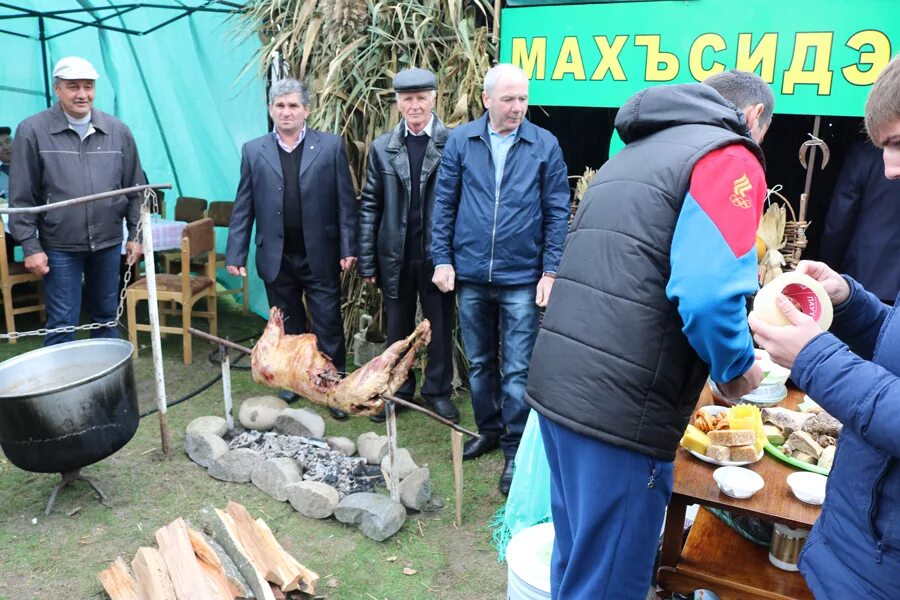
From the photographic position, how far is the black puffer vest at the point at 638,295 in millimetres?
2006

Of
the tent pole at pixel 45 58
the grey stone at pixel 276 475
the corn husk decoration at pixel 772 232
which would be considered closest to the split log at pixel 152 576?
the grey stone at pixel 276 475

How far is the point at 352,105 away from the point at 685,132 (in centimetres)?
398

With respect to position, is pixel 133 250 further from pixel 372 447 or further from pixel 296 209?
pixel 372 447

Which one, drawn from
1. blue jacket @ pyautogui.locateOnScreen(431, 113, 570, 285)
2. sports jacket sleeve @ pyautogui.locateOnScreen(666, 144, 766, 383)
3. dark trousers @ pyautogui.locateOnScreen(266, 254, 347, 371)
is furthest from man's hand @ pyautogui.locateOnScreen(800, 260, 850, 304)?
dark trousers @ pyautogui.locateOnScreen(266, 254, 347, 371)

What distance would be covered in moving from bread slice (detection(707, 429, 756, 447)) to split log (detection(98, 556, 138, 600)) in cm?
243

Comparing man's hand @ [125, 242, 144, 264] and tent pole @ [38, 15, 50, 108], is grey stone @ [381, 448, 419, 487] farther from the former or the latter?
tent pole @ [38, 15, 50, 108]

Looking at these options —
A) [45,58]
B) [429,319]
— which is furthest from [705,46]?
[45,58]

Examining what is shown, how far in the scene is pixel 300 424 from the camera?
4598mm

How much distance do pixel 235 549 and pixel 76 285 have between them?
292cm

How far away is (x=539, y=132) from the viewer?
409 centimetres

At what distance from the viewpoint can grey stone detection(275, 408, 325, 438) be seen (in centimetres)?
459

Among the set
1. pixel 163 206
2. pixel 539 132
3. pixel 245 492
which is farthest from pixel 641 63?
pixel 163 206

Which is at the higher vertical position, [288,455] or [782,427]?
[782,427]

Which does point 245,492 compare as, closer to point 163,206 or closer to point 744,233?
point 744,233
